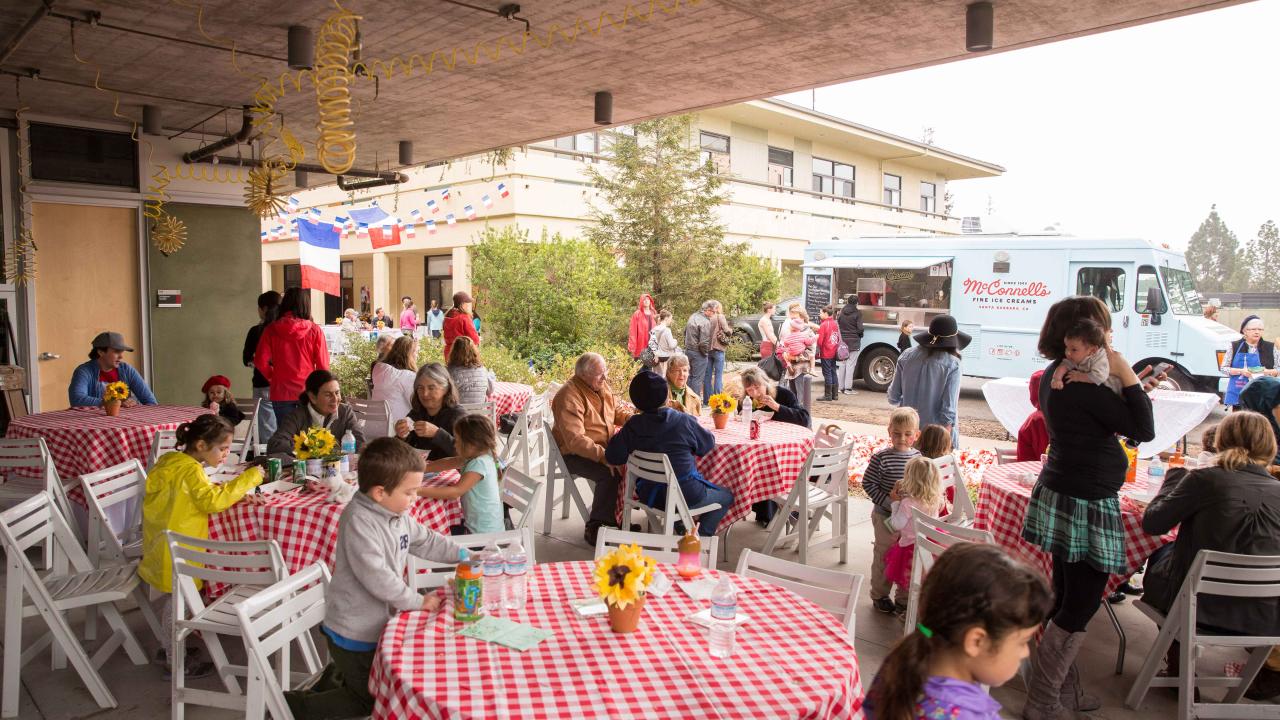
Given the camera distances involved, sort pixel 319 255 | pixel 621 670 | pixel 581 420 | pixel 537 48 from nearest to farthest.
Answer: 1. pixel 621 670
2. pixel 581 420
3. pixel 537 48
4. pixel 319 255

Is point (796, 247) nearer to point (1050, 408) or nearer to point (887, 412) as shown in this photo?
A: point (887, 412)

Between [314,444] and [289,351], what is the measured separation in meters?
2.71

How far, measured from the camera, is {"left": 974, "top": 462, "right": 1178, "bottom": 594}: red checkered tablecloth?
402 centimetres

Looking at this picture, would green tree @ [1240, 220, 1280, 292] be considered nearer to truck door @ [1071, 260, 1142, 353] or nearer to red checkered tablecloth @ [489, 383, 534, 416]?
truck door @ [1071, 260, 1142, 353]

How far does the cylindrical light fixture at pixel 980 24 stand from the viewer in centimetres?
510

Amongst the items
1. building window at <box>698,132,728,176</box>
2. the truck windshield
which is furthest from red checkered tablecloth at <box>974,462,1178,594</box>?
building window at <box>698,132,728,176</box>

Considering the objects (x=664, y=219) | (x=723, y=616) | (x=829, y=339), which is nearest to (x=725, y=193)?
(x=664, y=219)

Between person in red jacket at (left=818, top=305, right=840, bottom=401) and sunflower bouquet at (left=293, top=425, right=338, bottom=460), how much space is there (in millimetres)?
10315

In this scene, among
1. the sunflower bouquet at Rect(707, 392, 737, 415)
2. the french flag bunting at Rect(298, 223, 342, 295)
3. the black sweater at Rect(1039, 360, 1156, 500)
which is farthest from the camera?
the french flag bunting at Rect(298, 223, 342, 295)

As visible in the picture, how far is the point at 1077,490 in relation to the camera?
3.42m

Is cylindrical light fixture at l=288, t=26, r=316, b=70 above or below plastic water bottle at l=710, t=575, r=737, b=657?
above

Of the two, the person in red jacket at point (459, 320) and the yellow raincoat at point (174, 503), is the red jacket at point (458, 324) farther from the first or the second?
the yellow raincoat at point (174, 503)

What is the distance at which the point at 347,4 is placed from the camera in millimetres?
5312

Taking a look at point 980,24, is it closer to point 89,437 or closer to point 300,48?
point 300,48
